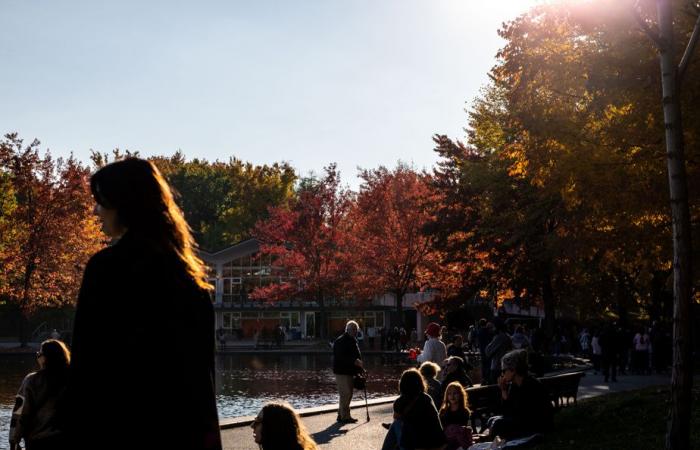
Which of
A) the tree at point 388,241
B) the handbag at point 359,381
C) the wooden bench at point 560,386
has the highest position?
the tree at point 388,241

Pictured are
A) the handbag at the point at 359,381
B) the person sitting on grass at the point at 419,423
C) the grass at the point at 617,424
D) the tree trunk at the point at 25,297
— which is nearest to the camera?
the person sitting on grass at the point at 419,423

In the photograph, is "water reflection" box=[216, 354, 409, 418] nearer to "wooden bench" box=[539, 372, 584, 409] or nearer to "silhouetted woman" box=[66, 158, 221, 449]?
"wooden bench" box=[539, 372, 584, 409]

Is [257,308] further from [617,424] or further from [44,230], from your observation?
[617,424]

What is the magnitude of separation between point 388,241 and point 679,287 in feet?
154

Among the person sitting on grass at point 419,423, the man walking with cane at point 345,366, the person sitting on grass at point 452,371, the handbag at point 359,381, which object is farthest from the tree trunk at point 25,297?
the person sitting on grass at point 419,423

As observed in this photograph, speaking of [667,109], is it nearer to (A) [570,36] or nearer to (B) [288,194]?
(A) [570,36]

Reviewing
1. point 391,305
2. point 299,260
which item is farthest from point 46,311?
point 391,305

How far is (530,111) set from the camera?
814 inches

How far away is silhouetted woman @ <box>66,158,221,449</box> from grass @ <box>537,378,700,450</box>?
34.0 feet

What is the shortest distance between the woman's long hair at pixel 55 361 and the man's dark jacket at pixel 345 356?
10263 mm

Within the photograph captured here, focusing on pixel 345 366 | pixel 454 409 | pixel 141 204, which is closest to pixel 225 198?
pixel 345 366

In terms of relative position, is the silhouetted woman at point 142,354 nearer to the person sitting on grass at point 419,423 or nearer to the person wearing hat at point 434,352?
the person sitting on grass at point 419,423

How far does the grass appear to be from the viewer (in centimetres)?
1324

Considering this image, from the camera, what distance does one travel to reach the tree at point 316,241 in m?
59.9
